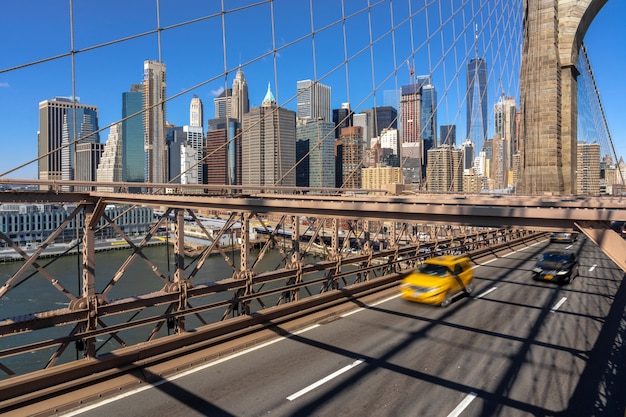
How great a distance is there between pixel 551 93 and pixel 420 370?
2032 centimetres

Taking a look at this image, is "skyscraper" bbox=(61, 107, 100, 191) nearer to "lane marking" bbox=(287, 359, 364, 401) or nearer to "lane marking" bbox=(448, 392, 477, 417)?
"lane marking" bbox=(287, 359, 364, 401)

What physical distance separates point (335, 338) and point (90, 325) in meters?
5.75

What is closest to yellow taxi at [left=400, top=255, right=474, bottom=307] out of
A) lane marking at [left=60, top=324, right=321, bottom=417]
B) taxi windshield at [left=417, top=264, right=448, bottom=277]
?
taxi windshield at [left=417, top=264, right=448, bottom=277]

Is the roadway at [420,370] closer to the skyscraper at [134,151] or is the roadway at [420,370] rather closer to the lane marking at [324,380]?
the lane marking at [324,380]

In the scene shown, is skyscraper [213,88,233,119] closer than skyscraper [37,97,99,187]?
No

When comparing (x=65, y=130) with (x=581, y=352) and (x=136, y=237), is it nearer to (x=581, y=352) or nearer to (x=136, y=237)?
(x=581, y=352)

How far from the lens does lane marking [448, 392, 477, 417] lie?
A: 23.5 feet

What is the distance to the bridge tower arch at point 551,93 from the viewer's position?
23.0 metres

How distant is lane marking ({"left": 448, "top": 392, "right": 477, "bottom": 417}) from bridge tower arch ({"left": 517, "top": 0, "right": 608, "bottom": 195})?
1825 centimetres

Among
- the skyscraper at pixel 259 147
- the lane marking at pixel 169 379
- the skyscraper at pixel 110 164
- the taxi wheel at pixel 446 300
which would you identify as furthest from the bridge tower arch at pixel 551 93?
the skyscraper at pixel 110 164

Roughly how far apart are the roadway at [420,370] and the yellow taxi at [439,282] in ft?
1.52

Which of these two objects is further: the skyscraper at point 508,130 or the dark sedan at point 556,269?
the skyscraper at point 508,130

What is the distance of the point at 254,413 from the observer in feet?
23.4

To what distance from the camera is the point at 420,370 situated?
9.01m
